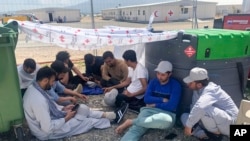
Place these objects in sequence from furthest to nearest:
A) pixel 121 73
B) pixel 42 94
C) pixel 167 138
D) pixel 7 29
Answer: pixel 121 73 → pixel 167 138 → pixel 42 94 → pixel 7 29

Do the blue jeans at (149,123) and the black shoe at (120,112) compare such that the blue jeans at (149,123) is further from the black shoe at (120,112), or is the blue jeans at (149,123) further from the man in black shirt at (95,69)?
the man in black shirt at (95,69)

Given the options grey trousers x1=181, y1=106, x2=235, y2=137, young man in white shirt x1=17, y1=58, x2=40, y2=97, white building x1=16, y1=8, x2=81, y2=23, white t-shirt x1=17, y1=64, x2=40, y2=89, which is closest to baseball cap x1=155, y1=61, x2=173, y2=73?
grey trousers x1=181, y1=106, x2=235, y2=137

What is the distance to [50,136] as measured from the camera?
3066 millimetres

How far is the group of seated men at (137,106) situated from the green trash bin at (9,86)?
0.35 ft

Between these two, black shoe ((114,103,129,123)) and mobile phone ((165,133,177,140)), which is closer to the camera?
mobile phone ((165,133,177,140))

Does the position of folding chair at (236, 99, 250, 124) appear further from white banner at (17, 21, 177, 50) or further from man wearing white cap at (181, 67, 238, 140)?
white banner at (17, 21, 177, 50)

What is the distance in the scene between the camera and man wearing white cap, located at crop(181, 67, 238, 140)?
2668 mm

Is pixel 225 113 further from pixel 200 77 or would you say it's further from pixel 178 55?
pixel 178 55

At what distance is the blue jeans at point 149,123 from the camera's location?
2.99 meters

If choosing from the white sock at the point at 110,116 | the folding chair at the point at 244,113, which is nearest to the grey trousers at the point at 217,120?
the folding chair at the point at 244,113

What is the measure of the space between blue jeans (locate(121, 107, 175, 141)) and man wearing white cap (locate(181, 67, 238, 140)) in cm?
30

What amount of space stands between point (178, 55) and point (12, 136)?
229cm

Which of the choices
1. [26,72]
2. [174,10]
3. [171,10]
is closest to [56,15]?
[174,10]

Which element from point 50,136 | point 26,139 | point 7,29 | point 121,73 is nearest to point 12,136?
point 26,139
